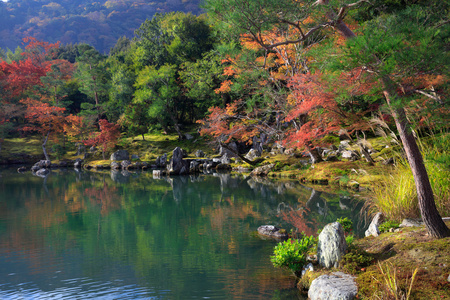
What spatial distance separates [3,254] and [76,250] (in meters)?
1.44

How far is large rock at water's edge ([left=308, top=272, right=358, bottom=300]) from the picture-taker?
367cm

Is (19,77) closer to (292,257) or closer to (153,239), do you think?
(153,239)

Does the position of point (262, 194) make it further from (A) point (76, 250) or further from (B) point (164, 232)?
(A) point (76, 250)

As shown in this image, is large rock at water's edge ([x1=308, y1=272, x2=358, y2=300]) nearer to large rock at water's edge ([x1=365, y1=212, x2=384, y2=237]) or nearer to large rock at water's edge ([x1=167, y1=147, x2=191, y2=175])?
large rock at water's edge ([x1=365, y1=212, x2=384, y2=237])

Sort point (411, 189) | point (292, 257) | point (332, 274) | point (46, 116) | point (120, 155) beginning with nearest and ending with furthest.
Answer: point (332, 274) → point (292, 257) → point (411, 189) → point (120, 155) → point (46, 116)

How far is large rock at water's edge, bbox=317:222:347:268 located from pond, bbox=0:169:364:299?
0.61 m

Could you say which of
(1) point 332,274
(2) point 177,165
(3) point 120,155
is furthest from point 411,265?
(3) point 120,155

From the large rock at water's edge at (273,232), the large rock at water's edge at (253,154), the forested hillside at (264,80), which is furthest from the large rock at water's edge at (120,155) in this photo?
the large rock at water's edge at (273,232)

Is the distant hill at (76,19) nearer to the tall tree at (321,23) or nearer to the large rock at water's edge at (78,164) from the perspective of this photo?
the large rock at water's edge at (78,164)

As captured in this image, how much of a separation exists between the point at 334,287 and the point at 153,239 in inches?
188

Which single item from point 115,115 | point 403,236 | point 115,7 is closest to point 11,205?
point 403,236

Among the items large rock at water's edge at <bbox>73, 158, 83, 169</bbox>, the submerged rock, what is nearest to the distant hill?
large rock at water's edge at <bbox>73, 158, 83, 169</bbox>

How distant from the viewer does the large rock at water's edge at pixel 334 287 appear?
3.67 meters

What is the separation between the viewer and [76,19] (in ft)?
Answer: 298
